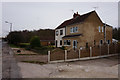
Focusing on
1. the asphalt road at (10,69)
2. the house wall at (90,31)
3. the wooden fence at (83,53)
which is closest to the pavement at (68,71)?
the asphalt road at (10,69)

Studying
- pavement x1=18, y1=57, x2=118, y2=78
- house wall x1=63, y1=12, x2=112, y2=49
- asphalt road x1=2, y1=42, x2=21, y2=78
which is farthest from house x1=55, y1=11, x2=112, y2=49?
asphalt road x1=2, y1=42, x2=21, y2=78

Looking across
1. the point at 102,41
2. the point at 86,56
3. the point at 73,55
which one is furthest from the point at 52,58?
the point at 102,41

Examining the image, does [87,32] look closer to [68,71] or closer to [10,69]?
[68,71]

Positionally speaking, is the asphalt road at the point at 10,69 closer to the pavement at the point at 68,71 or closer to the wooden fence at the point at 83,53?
the pavement at the point at 68,71

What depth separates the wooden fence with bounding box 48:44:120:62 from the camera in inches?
423

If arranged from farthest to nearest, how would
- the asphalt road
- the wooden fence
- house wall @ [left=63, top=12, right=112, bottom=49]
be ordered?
house wall @ [left=63, top=12, right=112, bottom=49]
the wooden fence
the asphalt road

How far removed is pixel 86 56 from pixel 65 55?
10.3ft

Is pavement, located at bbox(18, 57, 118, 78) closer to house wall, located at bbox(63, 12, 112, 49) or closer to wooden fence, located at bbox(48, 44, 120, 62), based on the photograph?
wooden fence, located at bbox(48, 44, 120, 62)

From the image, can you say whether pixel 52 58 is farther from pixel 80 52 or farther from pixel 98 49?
pixel 98 49

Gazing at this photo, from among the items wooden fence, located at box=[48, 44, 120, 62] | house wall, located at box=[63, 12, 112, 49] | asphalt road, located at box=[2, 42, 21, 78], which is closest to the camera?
asphalt road, located at box=[2, 42, 21, 78]

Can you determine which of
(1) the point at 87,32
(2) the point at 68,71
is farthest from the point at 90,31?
(2) the point at 68,71

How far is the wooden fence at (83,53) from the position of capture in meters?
10.7

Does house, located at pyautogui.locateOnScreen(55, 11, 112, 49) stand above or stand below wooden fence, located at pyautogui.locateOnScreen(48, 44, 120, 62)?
above

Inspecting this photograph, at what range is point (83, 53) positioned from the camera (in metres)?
12.5
